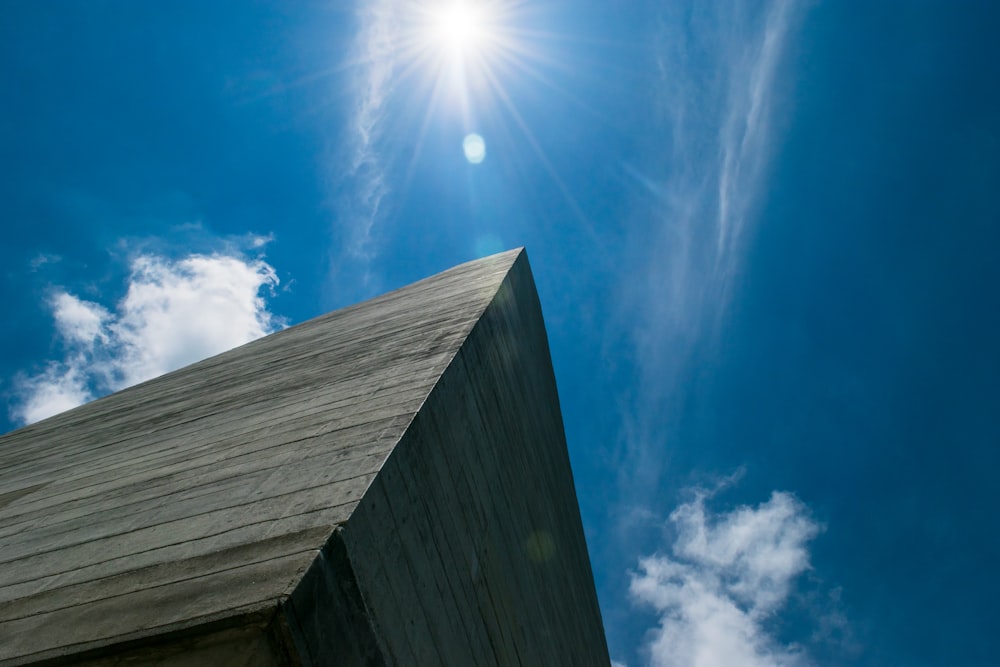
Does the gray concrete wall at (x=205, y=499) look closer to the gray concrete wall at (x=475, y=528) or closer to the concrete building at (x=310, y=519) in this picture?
the concrete building at (x=310, y=519)

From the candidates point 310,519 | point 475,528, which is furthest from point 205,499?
point 475,528

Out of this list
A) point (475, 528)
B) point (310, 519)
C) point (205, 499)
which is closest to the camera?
point (310, 519)

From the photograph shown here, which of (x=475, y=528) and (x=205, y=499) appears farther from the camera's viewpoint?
(x=475, y=528)

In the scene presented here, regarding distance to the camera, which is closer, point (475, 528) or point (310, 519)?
point (310, 519)

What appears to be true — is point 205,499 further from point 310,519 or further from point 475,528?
point 475,528

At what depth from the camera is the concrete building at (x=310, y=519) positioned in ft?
5.70

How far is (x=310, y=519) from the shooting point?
6.62 ft

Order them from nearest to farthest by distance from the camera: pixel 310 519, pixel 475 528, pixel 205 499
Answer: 1. pixel 310 519
2. pixel 205 499
3. pixel 475 528

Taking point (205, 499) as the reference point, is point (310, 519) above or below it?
below

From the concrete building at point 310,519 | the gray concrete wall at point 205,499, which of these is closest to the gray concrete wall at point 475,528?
the concrete building at point 310,519

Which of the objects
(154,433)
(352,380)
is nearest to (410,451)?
(352,380)

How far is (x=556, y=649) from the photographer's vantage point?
606 cm

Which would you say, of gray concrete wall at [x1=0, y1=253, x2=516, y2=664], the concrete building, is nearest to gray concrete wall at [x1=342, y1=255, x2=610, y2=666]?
the concrete building

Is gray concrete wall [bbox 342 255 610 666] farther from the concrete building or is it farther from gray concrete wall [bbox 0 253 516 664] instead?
gray concrete wall [bbox 0 253 516 664]
